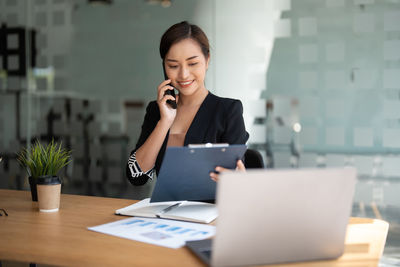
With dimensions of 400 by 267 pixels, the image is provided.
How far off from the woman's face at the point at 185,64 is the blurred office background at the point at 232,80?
5.43ft

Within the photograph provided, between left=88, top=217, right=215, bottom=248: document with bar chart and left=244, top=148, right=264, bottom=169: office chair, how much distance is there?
78cm

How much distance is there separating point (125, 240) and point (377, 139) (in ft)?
9.06

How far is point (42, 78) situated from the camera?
15.0 feet

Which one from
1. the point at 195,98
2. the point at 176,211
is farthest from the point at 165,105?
the point at 176,211

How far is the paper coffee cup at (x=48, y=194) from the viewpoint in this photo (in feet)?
6.01

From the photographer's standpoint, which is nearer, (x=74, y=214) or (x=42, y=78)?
(x=74, y=214)

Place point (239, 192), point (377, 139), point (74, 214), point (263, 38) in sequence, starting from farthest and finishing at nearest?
point (263, 38), point (377, 139), point (74, 214), point (239, 192)

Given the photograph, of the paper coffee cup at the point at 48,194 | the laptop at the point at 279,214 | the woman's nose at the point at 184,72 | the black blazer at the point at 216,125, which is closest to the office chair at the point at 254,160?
the black blazer at the point at 216,125

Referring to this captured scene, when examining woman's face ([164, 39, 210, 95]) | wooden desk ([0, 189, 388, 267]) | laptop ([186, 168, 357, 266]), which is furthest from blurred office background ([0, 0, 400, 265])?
laptop ([186, 168, 357, 266])

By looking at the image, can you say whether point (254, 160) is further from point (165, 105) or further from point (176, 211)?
point (176, 211)

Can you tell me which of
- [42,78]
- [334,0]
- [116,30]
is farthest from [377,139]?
[42,78]

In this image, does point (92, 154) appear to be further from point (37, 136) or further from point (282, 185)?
point (282, 185)

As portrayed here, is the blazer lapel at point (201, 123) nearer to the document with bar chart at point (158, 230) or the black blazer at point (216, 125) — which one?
the black blazer at point (216, 125)

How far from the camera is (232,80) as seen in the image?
3.93 m
